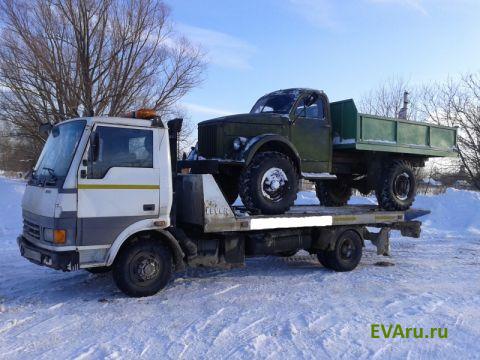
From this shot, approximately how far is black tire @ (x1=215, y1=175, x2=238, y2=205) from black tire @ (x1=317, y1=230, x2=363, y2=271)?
6.44 ft

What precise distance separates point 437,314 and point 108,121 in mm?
4705

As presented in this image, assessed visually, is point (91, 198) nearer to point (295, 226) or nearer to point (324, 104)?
point (295, 226)

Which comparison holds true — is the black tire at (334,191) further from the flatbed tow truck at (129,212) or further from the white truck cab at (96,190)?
the white truck cab at (96,190)

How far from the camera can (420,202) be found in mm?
16766

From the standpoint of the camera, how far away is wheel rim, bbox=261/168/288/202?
23.9ft

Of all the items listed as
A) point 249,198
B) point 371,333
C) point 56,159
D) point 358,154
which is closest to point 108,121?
point 56,159

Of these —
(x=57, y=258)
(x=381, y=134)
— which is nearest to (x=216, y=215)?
(x=57, y=258)

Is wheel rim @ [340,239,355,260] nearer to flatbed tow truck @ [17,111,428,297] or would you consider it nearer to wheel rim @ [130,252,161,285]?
flatbed tow truck @ [17,111,428,297]

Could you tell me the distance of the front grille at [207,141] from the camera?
24.1 ft

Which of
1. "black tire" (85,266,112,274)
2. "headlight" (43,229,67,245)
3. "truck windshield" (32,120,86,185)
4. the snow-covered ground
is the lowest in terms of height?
the snow-covered ground

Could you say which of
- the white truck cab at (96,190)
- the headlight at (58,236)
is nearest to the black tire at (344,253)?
the white truck cab at (96,190)

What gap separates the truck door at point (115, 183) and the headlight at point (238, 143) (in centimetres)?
148

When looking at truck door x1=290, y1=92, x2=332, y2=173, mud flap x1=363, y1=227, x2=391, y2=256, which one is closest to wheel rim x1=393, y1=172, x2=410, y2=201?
mud flap x1=363, y1=227, x2=391, y2=256

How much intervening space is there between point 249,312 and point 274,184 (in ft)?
7.72
